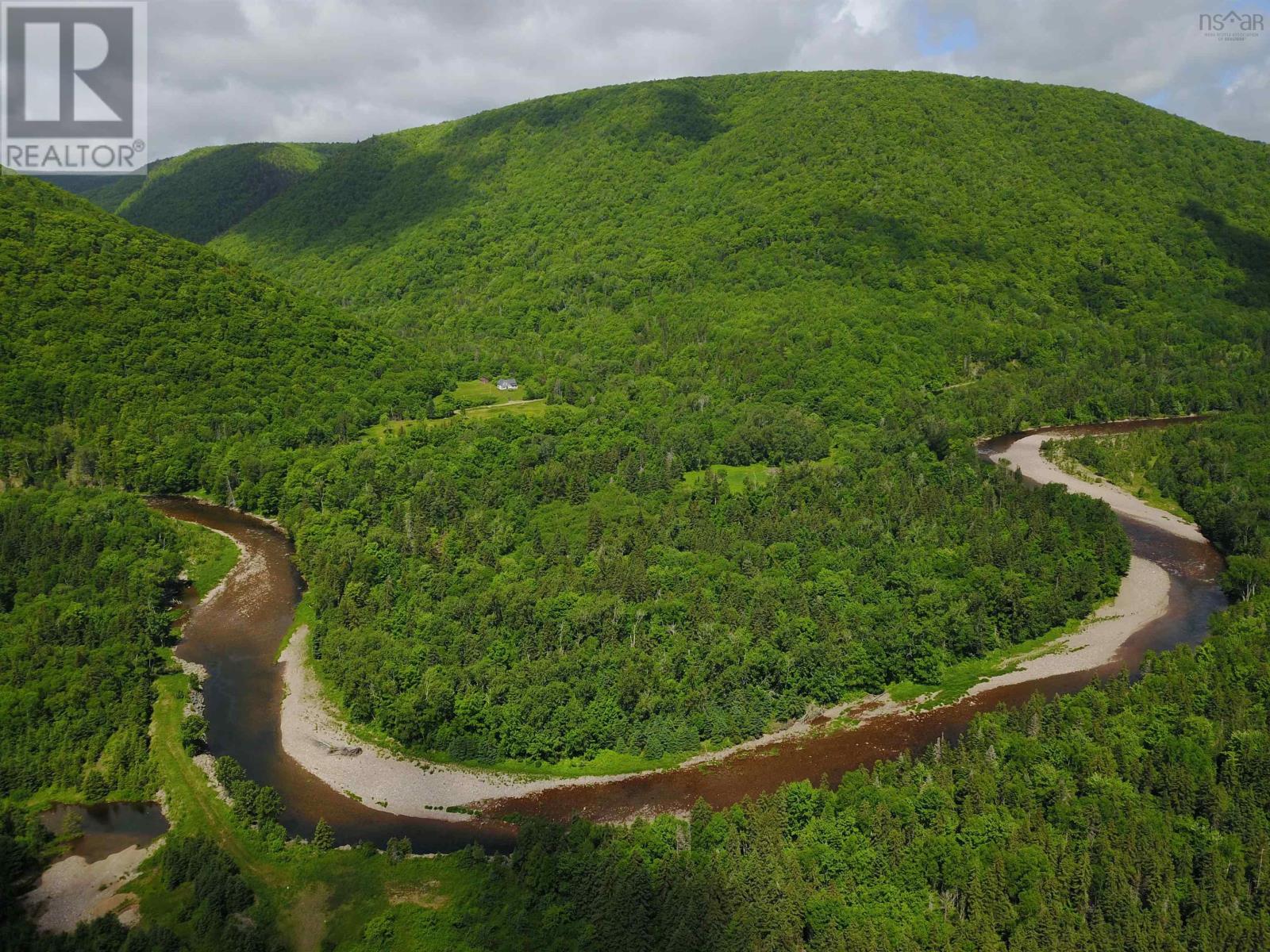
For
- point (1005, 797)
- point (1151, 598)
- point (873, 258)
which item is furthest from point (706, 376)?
point (1005, 797)

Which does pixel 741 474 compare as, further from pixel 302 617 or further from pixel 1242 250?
pixel 1242 250

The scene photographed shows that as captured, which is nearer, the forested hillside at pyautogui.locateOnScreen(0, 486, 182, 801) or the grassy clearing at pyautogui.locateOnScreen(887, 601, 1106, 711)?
the forested hillside at pyautogui.locateOnScreen(0, 486, 182, 801)

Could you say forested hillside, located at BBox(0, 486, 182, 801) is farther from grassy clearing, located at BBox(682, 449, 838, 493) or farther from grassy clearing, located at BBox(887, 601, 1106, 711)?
grassy clearing, located at BBox(682, 449, 838, 493)

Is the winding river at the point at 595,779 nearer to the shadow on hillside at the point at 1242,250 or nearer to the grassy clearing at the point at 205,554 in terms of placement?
the grassy clearing at the point at 205,554

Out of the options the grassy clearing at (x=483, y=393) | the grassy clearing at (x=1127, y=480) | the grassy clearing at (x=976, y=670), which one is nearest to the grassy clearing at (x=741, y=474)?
the grassy clearing at (x=1127, y=480)

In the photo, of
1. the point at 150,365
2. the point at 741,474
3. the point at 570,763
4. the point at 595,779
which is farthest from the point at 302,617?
the point at 150,365

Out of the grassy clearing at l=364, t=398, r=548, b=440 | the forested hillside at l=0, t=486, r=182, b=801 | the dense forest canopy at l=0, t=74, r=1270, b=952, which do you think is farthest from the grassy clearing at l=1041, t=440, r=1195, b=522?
the forested hillside at l=0, t=486, r=182, b=801
